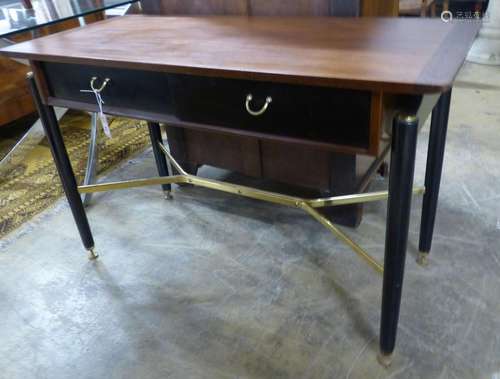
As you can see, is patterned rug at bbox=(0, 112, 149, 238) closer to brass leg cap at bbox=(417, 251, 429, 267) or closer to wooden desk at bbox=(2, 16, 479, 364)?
wooden desk at bbox=(2, 16, 479, 364)

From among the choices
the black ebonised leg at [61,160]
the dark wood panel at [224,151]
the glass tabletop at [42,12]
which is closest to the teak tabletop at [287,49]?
the black ebonised leg at [61,160]

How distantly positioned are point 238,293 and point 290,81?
674mm

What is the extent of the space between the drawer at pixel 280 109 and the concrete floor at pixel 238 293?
1.71 feet

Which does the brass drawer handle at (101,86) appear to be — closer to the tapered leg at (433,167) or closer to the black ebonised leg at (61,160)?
the black ebonised leg at (61,160)

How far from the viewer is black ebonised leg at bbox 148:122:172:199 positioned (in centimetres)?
151

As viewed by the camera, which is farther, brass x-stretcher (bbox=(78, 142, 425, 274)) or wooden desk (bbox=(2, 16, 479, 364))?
brass x-stretcher (bbox=(78, 142, 425, 274))

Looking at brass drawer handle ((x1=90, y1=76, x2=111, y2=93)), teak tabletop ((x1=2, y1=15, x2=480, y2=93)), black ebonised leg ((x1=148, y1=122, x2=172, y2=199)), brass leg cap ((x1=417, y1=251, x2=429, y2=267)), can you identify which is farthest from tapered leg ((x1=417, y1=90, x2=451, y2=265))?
black ebonised leg ((x1=148, y1=122, x2=172, y2=199))

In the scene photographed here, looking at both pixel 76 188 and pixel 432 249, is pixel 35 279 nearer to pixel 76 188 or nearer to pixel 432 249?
pixel 76 188

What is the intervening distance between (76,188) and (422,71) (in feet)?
3.16

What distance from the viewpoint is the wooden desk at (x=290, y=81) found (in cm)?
71

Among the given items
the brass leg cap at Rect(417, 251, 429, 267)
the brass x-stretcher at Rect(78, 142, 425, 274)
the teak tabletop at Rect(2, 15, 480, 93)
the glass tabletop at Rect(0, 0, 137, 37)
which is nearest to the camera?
the teak tabletop at Rect(2, 15, 480, 93)

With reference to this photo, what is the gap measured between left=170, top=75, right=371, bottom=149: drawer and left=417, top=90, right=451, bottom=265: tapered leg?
1.14ft

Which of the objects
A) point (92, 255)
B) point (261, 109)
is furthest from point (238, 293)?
point (261, 109)

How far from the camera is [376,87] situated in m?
0.66
